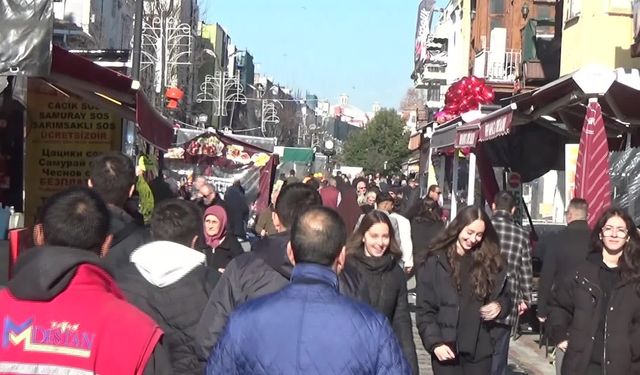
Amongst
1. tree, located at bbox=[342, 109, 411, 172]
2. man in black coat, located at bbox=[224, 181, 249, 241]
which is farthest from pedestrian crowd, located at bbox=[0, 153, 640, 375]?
tree, located at bbox=[342, 109, 411, 172]

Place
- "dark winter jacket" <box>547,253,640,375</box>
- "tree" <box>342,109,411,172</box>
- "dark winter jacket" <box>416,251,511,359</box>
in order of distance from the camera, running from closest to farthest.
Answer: "dark winter jacket" <box>547,253,640,375</box>
"dark winter jacket" <box>416,251,511,359</box>
"tree" <box>342,109,411,172</box>

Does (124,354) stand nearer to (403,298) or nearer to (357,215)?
(403,298)

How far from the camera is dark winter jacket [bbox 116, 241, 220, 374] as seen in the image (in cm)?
504

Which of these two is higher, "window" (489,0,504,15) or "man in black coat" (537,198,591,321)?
"window" (489,0,504,15)

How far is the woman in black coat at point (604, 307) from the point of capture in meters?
6.93

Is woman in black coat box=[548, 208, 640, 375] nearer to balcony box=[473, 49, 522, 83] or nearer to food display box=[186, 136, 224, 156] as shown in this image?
food display box=[186, 136, 224, 156]

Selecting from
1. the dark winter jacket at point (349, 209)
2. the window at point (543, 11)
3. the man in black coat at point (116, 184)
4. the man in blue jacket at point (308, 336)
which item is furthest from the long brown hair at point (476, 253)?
the window at point (543, 11)

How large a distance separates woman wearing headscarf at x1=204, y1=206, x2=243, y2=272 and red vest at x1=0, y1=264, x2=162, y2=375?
18.9ft

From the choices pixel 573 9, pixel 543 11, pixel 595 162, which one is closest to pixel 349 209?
pixel 595 162

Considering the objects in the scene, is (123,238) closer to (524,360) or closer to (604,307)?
(604,307)

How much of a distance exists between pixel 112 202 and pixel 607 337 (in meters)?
2.91

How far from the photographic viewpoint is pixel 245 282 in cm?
534

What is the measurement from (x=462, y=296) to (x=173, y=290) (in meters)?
3.07

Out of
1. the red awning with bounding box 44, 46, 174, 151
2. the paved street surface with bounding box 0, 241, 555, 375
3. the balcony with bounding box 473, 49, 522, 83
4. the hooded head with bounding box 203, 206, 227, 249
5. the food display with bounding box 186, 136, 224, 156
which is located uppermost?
the balcony with bounding box 473, 49, 522, 83
